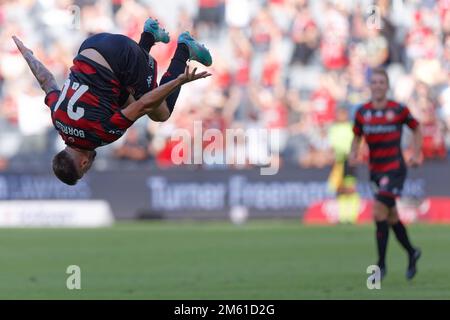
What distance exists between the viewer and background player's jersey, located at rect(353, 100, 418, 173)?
45.2 feet

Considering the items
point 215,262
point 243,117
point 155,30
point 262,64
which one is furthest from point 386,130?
point 262,64

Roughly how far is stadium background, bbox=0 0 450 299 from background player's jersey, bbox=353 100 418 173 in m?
5.65

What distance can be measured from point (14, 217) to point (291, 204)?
6045 mm

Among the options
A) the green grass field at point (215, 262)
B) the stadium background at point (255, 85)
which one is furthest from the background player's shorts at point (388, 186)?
the stadium background at point (255, 85)

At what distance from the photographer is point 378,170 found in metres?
13.9

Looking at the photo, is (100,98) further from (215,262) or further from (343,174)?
(343,174)

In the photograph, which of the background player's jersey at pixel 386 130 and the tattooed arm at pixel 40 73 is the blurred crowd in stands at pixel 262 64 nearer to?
the background player's jersey at pixel 386 130

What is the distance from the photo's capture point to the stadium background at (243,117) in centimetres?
2362

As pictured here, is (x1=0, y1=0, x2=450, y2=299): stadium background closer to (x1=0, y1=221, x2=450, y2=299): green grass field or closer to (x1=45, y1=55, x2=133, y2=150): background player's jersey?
(x1=0, y1=221, x2=450, y2=299): green grass field

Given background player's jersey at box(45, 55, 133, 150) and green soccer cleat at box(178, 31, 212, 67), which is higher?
green soccer cleat at box(178, 31, 212, 67)

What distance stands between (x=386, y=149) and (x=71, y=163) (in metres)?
5.04

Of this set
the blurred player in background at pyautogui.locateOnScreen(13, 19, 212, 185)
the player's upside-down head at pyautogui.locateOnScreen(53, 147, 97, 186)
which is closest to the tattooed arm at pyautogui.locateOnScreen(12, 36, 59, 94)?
the blurred player in background at pyautogui.locateOnScreen(13, 19, 212, 185)
